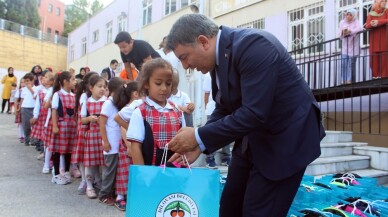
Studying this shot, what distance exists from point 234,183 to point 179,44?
896 mm

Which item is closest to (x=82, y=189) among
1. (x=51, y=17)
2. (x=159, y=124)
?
(x=159, y=124)

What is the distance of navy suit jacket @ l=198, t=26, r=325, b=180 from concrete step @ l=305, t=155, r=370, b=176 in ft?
12.0

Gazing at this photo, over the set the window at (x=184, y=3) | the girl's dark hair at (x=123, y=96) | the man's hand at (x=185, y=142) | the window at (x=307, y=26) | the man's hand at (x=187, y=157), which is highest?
the window at (x=184, y=3)

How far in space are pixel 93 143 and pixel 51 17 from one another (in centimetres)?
4943

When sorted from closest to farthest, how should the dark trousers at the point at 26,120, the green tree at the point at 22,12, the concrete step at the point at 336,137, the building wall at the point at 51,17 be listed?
the concrete step at the point at 336,137 → the dark trousers at the point at 26,120 → the green tree at the point at 22,12 → the building wall at the point at 51,17

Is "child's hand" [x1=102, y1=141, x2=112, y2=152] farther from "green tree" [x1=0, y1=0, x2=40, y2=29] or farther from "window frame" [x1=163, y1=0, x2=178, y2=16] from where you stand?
"green tree" [x1=0, y1=0, x2=40, y2=29]

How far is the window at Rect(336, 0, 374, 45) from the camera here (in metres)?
8.07

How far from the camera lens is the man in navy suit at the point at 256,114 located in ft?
5.41

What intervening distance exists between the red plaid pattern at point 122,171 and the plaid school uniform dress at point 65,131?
4.07 feet

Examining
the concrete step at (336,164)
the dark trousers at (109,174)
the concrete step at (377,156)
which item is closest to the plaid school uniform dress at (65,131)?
the dark trousers at (109,174)

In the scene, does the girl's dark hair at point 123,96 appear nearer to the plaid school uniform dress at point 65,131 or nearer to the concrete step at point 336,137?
the plaid school uniform dress at point 65,131

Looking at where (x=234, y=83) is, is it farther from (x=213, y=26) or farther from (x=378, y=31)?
(x=378, y=31)

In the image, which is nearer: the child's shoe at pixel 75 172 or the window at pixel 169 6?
the child's shoe at pixel 75 172

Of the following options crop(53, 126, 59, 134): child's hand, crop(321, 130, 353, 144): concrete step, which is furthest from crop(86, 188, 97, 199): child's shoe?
crop(321, 130, 353, 144): concrete step
